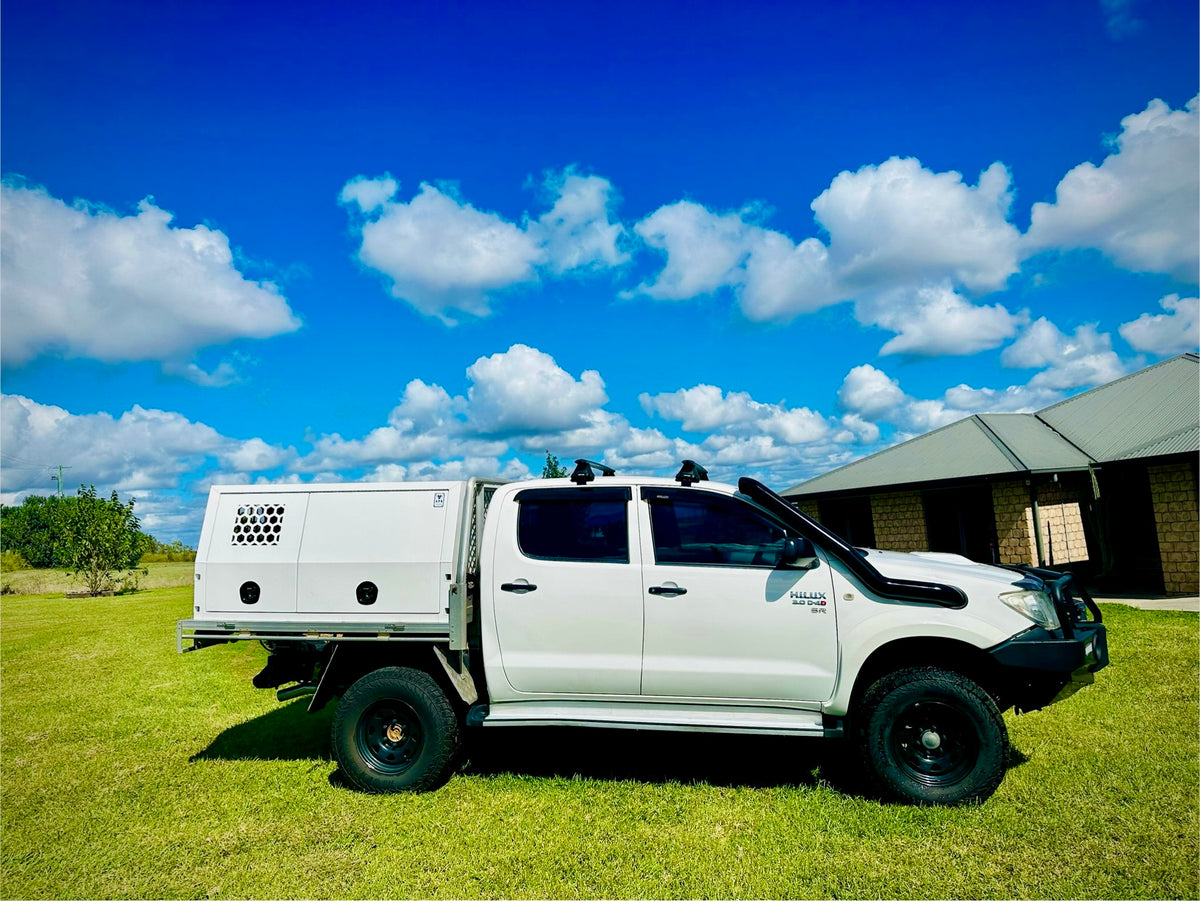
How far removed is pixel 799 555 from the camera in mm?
4672

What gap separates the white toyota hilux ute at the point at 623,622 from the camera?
4.68 m

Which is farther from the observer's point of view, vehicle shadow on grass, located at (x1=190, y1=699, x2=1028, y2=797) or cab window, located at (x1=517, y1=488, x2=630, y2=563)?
vehicle shadow on grass, located at (x1=190, y1=699, x2=1028, y2=797)

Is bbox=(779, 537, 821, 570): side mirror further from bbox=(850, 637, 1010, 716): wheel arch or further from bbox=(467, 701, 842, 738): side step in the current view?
bbox=(467, 701, 842, 738): side step

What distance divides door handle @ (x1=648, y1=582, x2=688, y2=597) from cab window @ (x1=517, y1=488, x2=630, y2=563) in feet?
0.96

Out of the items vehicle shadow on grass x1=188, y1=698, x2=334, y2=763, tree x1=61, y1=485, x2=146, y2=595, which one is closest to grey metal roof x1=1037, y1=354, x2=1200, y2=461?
vehicle shadow on grass x1=188, y1=698, x2=334, y2=763

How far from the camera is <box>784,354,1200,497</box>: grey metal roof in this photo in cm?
1536

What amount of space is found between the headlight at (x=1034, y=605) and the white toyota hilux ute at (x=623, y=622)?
0.01 metres

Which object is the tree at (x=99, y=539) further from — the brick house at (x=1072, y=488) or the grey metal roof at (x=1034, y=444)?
the grey metal roof at (x=1034, y=444)

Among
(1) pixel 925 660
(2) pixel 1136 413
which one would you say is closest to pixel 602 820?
(1) pixel 925 660

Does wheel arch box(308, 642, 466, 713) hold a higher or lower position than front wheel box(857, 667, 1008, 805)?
higher

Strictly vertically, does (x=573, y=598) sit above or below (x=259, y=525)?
below

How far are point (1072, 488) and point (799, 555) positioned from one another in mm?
15486

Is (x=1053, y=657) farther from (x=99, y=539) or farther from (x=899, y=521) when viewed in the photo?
(x=99, y=539)

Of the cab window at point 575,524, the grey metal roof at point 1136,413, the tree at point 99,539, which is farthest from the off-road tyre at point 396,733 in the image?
the tree at point 99,539
